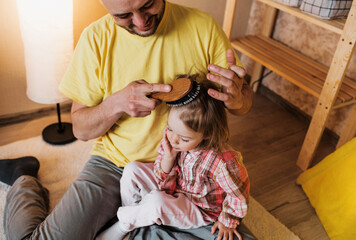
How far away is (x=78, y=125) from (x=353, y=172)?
122cm

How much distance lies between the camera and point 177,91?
3.33 feet

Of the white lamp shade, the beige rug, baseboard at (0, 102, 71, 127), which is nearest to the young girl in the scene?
the beige rug

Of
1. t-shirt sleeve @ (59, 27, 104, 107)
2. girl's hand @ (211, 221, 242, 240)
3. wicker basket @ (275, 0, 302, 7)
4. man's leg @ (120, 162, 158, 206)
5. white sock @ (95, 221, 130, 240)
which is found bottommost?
white sock @ (95, 221, 130, 240)

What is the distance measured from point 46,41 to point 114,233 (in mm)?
910

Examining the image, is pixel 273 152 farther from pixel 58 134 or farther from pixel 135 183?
pixel 58 134

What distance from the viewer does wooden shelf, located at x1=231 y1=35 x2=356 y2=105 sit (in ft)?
6.05

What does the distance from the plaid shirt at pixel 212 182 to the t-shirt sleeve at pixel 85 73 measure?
0.32m

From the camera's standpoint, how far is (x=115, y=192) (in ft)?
4.23

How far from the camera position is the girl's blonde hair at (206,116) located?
107cm

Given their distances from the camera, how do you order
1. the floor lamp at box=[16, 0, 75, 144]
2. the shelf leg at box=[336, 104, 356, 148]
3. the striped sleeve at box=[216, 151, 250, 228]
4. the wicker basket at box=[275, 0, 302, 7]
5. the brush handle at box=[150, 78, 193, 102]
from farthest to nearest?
the shelf leg at box=[336, 104, 356, 148] → the wicker basket at box=[275, 0, 302, 7] → the floor lamp at box=[16, 0, 75, 144] → the striped sleeve at box=[216, 151, 250, 228] → the brush handle at box=[150, 78, 193, 102]

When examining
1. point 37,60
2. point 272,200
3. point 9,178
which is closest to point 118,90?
point 37,60

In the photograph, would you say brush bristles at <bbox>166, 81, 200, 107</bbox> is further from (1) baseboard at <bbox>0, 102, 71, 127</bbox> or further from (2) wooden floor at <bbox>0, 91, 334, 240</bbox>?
(1) baseboard at <bbox>0, 102, 71, 127</bbox>

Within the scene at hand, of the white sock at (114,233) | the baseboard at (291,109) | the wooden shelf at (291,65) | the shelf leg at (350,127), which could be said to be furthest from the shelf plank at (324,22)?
the white sock at (114,233)

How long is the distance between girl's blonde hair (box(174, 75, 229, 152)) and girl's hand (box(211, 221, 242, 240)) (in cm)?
28
